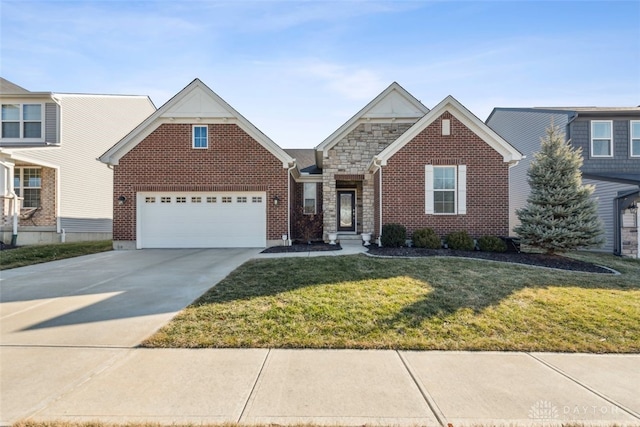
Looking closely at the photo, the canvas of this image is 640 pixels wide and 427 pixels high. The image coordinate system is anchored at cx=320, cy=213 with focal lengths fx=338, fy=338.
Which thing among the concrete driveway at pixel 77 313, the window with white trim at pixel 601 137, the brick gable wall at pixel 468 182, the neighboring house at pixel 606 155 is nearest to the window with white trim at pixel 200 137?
the concrete driveway at pixel 77 313

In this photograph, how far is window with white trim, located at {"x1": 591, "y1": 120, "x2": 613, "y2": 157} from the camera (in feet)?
52.0

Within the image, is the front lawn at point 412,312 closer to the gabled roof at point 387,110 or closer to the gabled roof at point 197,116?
the gabled roof at point 197,116

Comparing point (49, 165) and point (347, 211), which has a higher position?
point (49, 165)

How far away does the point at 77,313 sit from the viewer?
5539 mm

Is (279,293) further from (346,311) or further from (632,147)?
(632,147)

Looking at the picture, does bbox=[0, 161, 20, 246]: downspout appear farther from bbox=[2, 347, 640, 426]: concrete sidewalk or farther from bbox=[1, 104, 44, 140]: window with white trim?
bbox=[2, 347, 640, 426]: concrete sidewalk

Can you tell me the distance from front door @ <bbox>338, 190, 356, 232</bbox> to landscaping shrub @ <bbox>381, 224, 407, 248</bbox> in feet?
16.4

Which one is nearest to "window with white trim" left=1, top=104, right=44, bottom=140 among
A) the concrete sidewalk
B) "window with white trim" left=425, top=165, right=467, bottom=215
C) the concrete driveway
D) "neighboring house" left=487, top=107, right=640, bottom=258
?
the concrete driveway

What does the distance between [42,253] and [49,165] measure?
20.0 ft

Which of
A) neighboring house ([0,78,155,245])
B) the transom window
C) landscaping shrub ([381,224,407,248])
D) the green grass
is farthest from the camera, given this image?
neighboring house ([0,78,155,245])

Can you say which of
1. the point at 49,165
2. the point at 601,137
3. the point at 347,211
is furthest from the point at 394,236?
the point at 49,165

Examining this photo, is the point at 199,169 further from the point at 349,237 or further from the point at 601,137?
the point at 601,137

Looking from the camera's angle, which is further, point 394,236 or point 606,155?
point 606,155

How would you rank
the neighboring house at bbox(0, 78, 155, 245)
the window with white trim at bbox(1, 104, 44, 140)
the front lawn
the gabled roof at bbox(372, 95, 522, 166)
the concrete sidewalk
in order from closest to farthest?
the concrete sidewalk < the front lawn < the gabled roof at bbox(372, 95, 522, 166) < the neighboring house at bbox(0, 78, 155, 245) < the window with white trim at bbox(1, 104, 44, 140)
